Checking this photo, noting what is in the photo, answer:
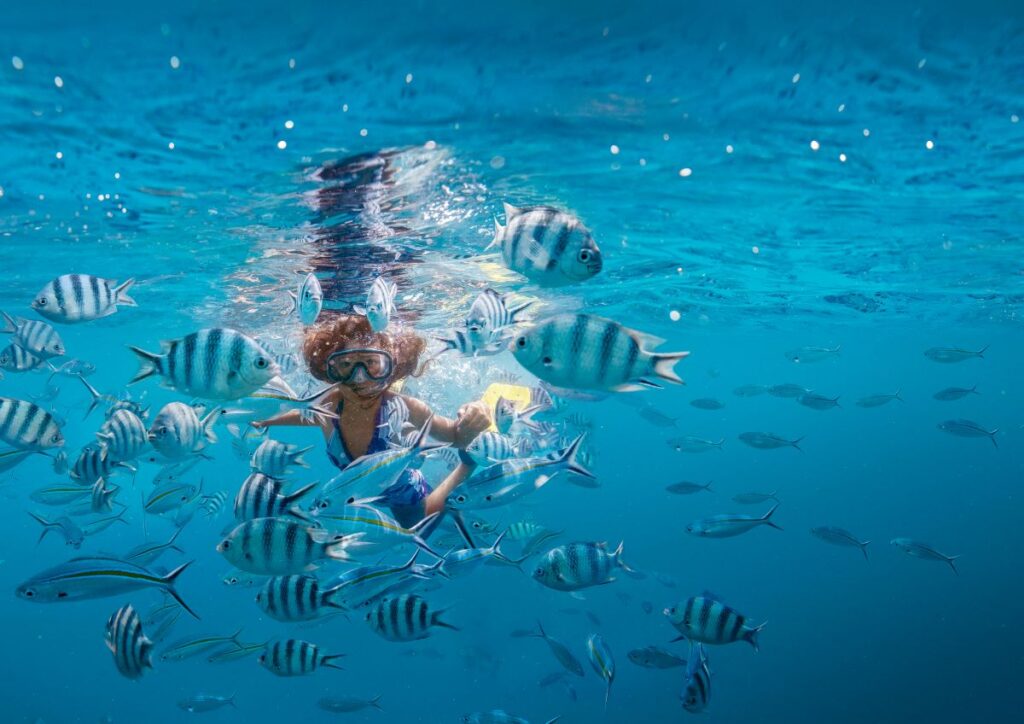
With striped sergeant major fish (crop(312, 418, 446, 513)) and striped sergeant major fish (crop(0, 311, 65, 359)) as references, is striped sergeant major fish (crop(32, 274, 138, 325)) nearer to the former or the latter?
striped sergeant major fish (crop(0, 311, 65, 359))

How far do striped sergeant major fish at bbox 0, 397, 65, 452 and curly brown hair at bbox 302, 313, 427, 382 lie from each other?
286 centimetres

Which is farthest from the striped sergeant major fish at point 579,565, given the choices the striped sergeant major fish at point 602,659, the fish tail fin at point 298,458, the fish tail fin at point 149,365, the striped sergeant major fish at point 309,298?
the fish tail fin at point 149,365

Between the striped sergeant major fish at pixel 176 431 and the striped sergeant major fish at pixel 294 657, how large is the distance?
2.32 meters

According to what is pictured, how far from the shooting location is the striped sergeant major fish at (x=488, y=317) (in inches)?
219

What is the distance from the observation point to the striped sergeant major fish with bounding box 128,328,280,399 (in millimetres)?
4004

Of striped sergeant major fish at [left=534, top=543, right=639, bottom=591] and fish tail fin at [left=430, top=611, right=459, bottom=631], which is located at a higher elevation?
striped sergeant major fish at [left=534, top=543, right=639, bottom=591]

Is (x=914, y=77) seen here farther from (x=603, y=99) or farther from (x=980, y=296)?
(x=980, y=296)

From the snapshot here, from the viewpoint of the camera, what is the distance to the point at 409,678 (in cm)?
2411

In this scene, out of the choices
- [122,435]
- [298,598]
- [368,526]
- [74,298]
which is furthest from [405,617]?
[74,298]

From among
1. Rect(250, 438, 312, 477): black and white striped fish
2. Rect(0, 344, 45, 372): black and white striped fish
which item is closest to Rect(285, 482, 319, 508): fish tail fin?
Rect(250, 438, 312, 477): black and white striped fish

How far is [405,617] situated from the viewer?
5.34 m

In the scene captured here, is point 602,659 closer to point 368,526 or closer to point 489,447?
point 489,447

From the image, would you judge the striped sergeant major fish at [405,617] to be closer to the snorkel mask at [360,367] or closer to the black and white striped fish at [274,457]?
the black and white striped fish at [274,457]

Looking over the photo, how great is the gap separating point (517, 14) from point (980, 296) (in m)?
29.1
